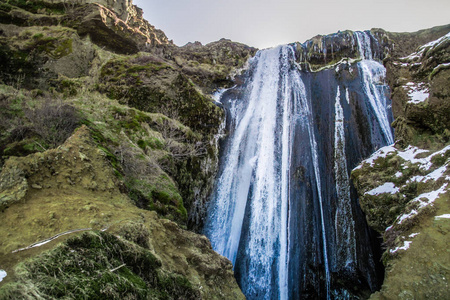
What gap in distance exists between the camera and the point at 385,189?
30.8 ft

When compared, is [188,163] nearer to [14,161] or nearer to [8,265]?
[14,161]

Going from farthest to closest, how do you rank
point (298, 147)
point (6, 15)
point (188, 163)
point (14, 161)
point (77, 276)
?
point (6, 15) < point (298, 147) < point (188, 163) < point (14, 161) < point (77, 276)

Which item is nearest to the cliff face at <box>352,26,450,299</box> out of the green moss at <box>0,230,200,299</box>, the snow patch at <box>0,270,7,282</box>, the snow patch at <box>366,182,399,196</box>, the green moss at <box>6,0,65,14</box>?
the snow patch at <box>366,182,399,196</box>

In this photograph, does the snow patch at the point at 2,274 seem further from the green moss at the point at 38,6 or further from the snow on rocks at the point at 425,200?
the green moss at the point at 38,6

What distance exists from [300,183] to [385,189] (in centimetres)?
531

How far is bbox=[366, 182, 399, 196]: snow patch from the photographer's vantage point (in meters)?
9.09

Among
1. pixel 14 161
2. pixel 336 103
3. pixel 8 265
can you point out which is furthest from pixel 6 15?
pixel 336 103

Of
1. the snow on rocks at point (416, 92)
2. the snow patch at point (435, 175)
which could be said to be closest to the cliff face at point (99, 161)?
the snow patch at point (435, 175)

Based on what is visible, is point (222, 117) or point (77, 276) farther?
point (222, 117)

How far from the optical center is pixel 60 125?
7516mm

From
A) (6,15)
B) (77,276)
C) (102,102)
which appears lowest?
(77,276)

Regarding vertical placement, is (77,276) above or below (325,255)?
above

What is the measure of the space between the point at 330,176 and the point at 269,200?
4.09 m

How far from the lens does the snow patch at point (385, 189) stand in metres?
9.09
